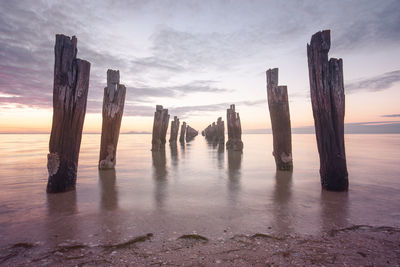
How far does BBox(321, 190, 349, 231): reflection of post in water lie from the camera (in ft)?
8.14

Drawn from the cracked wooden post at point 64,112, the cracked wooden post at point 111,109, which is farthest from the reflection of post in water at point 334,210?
the cracked wooden post at point 111,109

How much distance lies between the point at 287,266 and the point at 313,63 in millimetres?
3603

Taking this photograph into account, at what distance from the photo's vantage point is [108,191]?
4098 mm

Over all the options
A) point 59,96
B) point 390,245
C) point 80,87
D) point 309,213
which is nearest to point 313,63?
point 309,213

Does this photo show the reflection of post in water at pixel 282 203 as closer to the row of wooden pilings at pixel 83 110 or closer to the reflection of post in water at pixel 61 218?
the row of wooden pilings at pixel 83 110

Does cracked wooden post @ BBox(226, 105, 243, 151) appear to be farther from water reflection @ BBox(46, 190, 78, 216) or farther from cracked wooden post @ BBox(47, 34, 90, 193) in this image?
water reflection @ BBox(46, 190, 78, 216)

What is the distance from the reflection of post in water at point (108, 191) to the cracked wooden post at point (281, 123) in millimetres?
4402

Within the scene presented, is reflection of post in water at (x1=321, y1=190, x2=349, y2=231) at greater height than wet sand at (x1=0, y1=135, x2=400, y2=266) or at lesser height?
lesser

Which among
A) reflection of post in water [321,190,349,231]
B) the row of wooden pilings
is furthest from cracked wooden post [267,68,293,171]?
reflection of post in water [321,190,349,231]

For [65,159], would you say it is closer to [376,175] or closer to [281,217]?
[281,217]

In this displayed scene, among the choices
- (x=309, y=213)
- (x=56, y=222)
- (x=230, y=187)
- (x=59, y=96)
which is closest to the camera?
(x=56, y=222)

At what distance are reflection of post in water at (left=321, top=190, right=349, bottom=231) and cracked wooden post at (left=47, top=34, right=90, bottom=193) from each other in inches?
164

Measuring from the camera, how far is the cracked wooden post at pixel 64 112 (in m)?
3.88

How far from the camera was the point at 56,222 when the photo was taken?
257 cm
